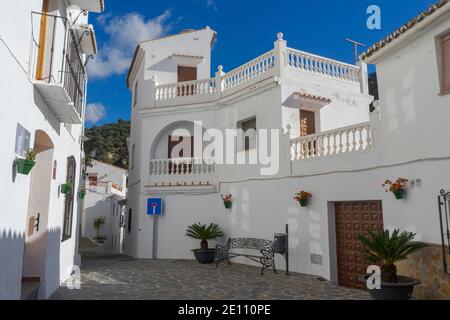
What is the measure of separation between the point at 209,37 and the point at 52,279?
13620 mm

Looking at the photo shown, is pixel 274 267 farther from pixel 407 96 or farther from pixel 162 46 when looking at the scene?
pixel 162 46

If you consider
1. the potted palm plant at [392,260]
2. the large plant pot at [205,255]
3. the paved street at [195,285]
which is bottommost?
the paved street at [195,285]

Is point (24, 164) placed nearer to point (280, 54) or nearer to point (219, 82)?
point (280, 54)

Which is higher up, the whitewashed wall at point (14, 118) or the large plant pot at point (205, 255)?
the whitewashed wall at point (14, 118)

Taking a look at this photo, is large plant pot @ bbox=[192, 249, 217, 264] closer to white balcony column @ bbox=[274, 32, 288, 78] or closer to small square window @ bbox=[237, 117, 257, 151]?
small square window @ bbox=[237, 117, 257, 151]

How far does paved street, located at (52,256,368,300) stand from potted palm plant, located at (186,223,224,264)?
0.83m

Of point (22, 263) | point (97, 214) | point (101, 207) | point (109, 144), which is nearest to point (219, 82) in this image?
point (22, 263)

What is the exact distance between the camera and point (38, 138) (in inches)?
281

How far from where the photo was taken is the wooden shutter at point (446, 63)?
718 cm

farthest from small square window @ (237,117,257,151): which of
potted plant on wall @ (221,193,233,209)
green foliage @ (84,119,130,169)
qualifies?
green foliage @ (84,119,130,169)

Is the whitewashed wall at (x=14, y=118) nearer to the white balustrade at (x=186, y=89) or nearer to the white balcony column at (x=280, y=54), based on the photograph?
the white balcony column at (x=280, y=54)

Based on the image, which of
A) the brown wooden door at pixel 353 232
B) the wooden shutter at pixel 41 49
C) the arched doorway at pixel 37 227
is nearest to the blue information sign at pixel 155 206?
the arched doorway at pixel 37 227

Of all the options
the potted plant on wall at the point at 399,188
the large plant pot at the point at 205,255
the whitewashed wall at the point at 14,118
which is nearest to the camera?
the whitewashed wall at the point at 14,118

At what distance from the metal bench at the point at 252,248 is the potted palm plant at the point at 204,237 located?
52cm
